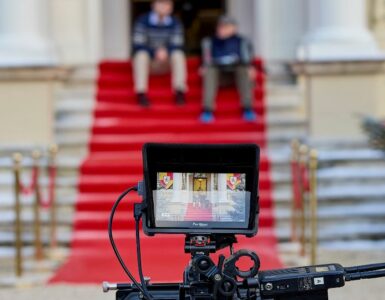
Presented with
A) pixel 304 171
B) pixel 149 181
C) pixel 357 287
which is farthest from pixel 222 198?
pixel 304 171

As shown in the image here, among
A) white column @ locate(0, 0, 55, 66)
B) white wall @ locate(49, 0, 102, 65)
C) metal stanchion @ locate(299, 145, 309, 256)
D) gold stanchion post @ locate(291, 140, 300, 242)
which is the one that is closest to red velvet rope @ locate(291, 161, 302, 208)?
gold stanchion post @ locate(291, 140, 300, 242)

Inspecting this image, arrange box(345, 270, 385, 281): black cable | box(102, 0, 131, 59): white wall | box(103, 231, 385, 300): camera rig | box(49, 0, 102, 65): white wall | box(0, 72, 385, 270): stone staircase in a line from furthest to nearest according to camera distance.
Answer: box(102, 0, 131, 59): white wall → box(49, 0, 102, 65): white wall → box(0, 72, 385, 270): stone staircase → box(345, 270, 385, 281): black cable → box(103, 231, 385, 300): camera rig

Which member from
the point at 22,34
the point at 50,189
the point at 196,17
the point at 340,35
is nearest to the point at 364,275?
the point at 50,189

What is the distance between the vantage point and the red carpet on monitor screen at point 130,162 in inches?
361

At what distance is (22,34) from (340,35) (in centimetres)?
364

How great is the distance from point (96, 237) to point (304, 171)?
2.23m

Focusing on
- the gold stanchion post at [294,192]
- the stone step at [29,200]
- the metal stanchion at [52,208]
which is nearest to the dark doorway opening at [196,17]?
the stone step at [29,200]

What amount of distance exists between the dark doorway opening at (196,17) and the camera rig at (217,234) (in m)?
10.7

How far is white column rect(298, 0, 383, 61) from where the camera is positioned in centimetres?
1105

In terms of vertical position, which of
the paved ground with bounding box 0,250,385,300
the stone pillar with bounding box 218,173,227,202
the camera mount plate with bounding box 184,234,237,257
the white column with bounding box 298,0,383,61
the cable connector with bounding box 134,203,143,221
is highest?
the white column with bounding box 298,0,383,61

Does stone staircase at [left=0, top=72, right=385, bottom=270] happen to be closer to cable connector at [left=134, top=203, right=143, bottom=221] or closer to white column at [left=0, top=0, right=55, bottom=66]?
white column at [left=0, top=0, right=55, bottom=66]

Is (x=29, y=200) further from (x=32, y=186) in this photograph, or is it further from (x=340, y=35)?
(x=340, y=35)

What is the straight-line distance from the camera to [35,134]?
36.2 ft

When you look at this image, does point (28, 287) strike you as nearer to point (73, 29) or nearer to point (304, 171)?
point (304, 171)
